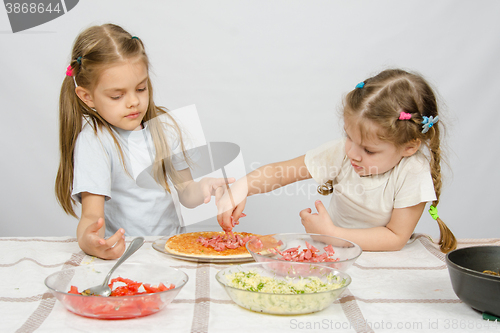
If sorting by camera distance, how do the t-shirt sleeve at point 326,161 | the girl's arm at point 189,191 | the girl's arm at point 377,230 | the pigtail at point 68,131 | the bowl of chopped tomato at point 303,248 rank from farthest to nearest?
the girl's arm at point 189,191 → the t-shirt sleeve at point 326,161 → the pigtail at point 68,131 → the girl's arm at point 377,230 → the bowl of chopped tomato at point 303,248

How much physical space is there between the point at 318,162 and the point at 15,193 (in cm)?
185

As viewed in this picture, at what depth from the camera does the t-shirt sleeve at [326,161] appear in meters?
1.72

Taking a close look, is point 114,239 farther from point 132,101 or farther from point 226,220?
point 132,101

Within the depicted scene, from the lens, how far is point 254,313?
88 cm

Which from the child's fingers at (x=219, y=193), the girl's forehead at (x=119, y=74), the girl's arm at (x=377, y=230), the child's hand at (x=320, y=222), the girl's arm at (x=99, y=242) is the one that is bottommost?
the girl's arm at (x=377, y=230)

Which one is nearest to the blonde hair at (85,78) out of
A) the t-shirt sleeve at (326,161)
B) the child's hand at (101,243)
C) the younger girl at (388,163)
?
the child's hand at (101,243)

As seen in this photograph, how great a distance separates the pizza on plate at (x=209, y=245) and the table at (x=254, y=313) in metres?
0.03

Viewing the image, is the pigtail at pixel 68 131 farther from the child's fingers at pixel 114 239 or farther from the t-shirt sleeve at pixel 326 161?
the t-shirt sleeve at pixel 326 161

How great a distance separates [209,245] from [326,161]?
64cm

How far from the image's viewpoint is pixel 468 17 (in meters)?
2.61

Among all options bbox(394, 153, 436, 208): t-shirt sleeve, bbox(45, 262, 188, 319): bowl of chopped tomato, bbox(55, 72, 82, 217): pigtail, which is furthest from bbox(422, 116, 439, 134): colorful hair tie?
bbox(55, 72, 82, 217): pigtail

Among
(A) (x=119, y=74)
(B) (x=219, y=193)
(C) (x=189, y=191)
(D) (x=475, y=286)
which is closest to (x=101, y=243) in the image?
(B) (x=219, y=193)

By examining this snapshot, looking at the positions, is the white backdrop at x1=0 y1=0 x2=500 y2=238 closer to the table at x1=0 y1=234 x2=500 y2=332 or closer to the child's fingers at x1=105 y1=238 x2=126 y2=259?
Answer: the child's fingers at x1=105 y1=238 x2=126 y2=259

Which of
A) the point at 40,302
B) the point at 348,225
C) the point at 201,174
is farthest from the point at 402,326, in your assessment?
the point at 201,174
